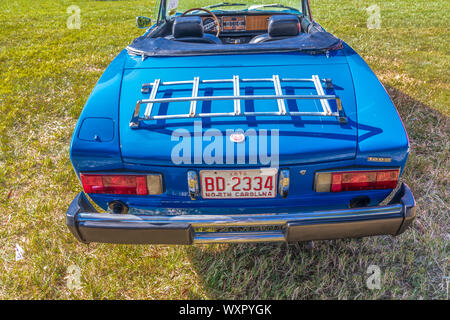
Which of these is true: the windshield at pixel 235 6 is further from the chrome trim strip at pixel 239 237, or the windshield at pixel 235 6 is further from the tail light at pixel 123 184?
the chrome trim strip at pixel 239 237

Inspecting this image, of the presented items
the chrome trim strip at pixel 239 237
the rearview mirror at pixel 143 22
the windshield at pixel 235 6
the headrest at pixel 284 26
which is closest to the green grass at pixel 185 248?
the chrome trim strip at pixel 239 237

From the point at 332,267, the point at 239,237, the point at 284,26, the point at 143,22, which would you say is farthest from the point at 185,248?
the point at 143,22

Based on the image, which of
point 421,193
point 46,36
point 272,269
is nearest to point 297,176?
point 272,269

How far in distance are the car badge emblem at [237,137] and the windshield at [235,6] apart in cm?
242

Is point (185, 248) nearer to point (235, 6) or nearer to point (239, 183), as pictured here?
point (239, 183)

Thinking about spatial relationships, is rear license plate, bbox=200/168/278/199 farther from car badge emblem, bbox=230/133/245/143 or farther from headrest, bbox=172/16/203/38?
headrest, bbox=172/16/203/38

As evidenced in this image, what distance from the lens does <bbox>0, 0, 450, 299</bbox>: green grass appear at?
2.17m

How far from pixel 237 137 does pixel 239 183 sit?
0.80ft

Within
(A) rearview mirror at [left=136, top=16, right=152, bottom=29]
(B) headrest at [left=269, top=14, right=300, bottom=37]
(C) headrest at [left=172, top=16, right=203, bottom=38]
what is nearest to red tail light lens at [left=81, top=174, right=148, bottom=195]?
(C) headrest at [left=172, top=16, right=203, bottom=38]

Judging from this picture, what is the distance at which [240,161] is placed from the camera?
5.61 feet

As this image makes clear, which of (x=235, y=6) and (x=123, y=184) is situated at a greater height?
(x=235, y=6)

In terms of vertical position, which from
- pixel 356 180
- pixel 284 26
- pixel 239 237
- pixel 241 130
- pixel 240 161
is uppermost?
pixel 284 26

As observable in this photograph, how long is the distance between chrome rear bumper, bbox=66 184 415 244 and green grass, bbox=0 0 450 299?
1.88 feet

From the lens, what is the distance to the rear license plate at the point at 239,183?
1.75 m
